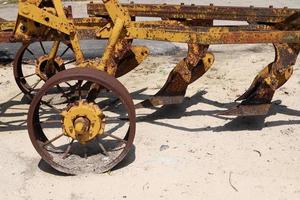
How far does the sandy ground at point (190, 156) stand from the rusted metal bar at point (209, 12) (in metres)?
1.04

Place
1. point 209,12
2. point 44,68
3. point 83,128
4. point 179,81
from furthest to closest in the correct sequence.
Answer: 1. point 44,68
2. point 179,81
3. point 209,12
4. point 83,128

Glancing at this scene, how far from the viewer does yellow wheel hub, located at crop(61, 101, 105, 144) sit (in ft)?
12.7

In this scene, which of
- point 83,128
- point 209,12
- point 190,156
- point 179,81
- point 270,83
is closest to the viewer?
point 83,128

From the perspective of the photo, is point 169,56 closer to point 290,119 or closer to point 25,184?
point 290,119

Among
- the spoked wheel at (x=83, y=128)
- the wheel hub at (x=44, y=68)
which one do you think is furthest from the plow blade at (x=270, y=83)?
the wheel hub at (x=44, y=68)

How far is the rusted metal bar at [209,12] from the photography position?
4.54 metres

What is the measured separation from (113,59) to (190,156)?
3.59ft

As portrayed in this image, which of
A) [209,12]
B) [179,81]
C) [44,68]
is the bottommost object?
[44,68]

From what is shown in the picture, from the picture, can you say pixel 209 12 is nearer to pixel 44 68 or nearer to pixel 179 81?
pixel 179 81

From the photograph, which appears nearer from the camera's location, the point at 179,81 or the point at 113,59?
the point at 113,59

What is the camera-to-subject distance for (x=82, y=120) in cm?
385

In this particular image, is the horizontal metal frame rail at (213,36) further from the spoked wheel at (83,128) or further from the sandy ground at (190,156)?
the sandy ground at (190,156)

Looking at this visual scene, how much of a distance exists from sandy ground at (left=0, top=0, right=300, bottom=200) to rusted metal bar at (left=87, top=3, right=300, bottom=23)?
40.9 inches

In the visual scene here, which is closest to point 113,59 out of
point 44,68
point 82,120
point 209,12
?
point 82,120
